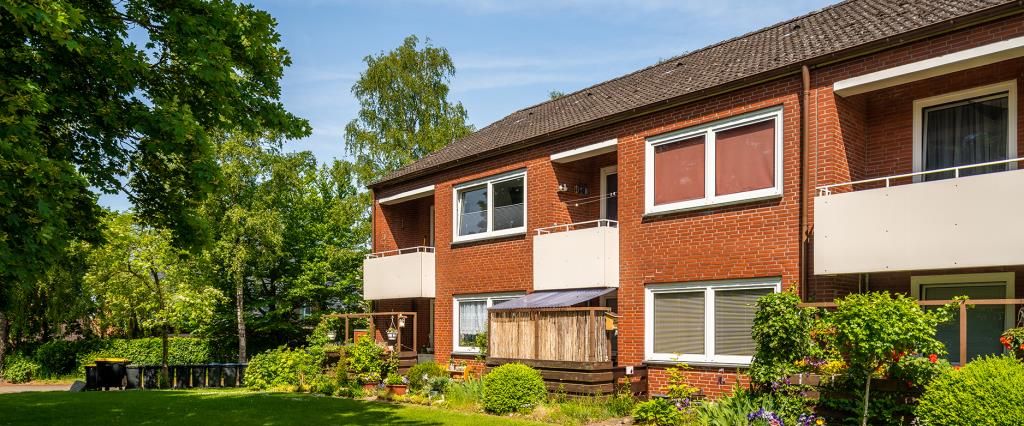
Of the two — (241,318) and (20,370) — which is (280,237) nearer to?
(241,318)

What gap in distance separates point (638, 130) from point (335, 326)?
20.2 meters

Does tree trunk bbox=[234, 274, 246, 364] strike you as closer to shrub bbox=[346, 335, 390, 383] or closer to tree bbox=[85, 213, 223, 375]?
Result: tree bbox=[85, 213, 223, 375]

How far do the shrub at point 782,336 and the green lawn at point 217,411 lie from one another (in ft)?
14.7

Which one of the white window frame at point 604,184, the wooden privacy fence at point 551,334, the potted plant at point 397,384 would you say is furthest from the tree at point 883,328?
the potted plant at point 397,384

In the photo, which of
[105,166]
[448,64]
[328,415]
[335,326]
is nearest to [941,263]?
[328,415]

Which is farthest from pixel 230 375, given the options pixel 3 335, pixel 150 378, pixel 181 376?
pixel 3 335

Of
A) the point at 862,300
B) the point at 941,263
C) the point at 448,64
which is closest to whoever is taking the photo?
the point at 862,300

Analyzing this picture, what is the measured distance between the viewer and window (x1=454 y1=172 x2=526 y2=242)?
813 inches

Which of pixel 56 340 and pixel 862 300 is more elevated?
pixel 862 300

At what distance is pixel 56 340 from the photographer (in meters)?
34.2

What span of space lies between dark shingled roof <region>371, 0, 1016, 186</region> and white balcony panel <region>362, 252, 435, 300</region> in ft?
8.30

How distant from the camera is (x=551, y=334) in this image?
1697 centimetres

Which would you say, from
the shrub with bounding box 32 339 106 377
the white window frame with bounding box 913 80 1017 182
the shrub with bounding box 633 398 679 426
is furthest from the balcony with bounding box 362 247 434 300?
Result: the shrub with bounding box 32 339 106 377

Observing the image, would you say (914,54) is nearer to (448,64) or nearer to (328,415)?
(328,415)
